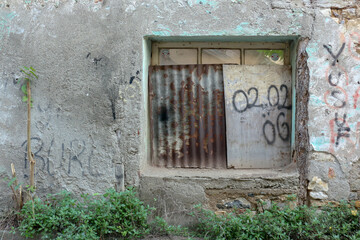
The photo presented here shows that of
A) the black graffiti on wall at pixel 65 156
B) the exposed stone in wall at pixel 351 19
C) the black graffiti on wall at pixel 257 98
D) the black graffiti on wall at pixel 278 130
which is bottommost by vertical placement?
the black graffiti on wall at pixel 65 156

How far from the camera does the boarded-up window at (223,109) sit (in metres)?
3.95

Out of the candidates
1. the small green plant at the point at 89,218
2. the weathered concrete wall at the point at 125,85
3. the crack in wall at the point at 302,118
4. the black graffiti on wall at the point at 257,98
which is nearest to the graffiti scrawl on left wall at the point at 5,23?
the weathered concrete wall at the point at 125,85

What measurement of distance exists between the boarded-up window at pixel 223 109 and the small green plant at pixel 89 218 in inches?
32.6

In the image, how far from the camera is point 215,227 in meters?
3.21

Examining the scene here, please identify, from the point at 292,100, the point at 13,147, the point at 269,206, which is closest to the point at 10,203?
the point at 13,147

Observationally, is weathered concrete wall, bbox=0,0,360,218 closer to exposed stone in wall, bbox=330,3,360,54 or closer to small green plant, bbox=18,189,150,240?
exposed stone in wall, bbox=330,3,360,54

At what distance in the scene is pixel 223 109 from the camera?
3.96 m

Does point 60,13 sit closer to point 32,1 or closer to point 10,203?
point 32,1

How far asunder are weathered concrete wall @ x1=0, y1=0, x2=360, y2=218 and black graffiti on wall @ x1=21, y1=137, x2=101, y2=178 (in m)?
0.01

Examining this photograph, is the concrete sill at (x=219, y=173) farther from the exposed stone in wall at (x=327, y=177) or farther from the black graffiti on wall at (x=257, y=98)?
the black graffiti on wall at (x=257, y=98)

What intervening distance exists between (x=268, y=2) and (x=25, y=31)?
2767 mm

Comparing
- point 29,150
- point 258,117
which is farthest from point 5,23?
point 258,117

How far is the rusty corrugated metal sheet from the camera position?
3969 mm

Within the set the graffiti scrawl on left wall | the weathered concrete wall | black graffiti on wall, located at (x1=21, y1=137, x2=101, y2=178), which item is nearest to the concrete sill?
the weathered concrete wall
